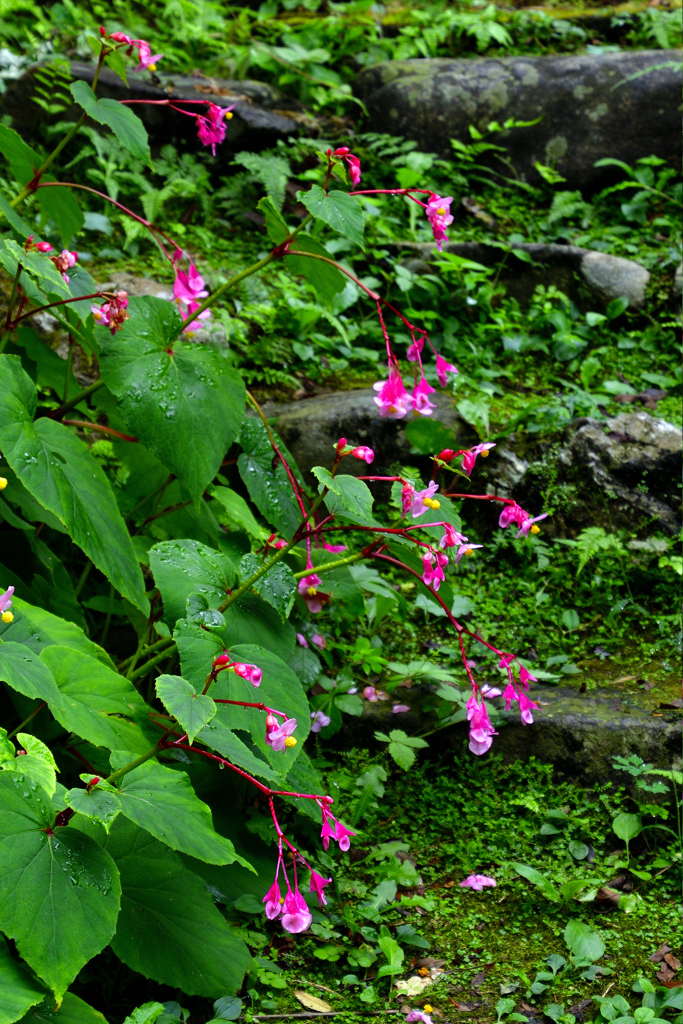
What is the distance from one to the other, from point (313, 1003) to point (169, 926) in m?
0.39

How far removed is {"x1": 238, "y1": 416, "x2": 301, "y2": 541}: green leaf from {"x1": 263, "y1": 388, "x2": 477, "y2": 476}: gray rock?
1.01 m

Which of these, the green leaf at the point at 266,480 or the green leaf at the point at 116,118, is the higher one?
the green leaf at the point at 116,118

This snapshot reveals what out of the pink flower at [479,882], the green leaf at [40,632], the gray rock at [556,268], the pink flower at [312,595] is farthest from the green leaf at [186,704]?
the gray rock at [556,268]

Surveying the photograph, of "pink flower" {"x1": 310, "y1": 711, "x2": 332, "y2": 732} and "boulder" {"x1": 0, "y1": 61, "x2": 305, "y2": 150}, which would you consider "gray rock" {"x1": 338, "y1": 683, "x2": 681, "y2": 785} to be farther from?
"boulder" {"x1": 0, "y1": 61, "x2": 305, "y2": 150}

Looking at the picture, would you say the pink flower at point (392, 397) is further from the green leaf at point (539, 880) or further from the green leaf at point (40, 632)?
the green leaf at point (539, 880)

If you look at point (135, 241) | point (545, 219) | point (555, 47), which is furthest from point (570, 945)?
point (555, 47)

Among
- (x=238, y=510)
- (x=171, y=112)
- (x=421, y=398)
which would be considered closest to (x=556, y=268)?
(x=171, y=112)

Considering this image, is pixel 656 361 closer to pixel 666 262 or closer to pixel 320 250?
pixel 666 262

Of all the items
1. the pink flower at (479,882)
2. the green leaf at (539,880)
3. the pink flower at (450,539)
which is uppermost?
the pink flower at (450,539)

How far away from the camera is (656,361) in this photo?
3.69 m

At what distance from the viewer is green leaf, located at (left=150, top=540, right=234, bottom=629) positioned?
1463 millimetres

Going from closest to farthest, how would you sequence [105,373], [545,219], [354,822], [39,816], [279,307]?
[39,816] → [105,373] → [354,822] → [279,307] → [545,219]

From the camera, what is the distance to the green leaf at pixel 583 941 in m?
1.73

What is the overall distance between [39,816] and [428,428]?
1.57 metres
